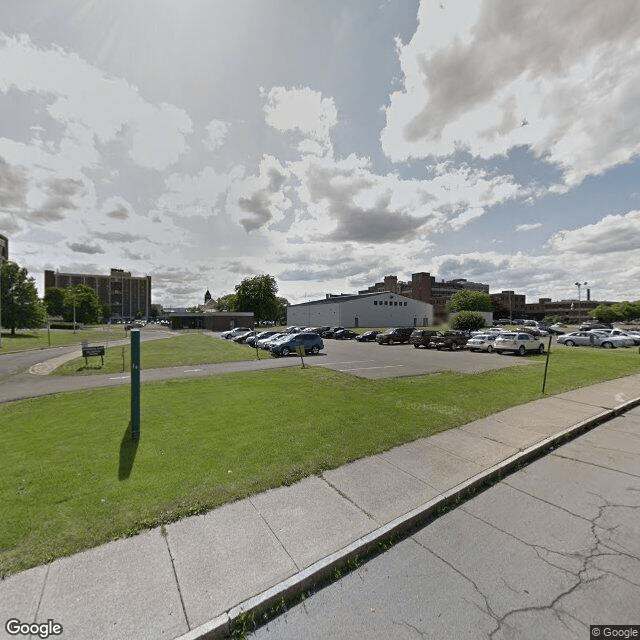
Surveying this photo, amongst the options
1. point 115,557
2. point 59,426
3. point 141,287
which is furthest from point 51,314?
point 115,557

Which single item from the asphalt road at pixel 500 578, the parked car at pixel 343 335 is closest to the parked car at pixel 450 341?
the parked car at pixel 343 335

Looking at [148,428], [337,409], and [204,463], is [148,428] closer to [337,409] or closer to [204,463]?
[204,463]

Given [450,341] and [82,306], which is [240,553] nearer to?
[450,341]

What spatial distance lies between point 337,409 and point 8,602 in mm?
6143

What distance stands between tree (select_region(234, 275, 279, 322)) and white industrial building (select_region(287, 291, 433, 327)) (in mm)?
10088

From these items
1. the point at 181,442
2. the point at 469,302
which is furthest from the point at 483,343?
the point at 469,302

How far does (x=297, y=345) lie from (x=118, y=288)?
139778mm

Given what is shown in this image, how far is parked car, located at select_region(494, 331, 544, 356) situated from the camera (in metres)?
22.2

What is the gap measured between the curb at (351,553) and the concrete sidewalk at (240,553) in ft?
0.04

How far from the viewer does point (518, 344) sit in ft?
72.9

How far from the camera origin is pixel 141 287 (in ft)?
456

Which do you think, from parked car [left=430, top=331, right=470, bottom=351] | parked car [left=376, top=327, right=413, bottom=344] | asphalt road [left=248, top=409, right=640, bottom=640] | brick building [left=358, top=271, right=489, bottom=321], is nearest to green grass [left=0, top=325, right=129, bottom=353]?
parked car [left=376, top=327, right=413, bottom=344]

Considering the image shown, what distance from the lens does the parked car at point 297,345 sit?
926 inches

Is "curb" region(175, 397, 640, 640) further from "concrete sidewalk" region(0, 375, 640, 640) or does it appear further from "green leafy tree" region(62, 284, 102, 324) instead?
"green leafy tree" region(62, 284, 102, 324)
